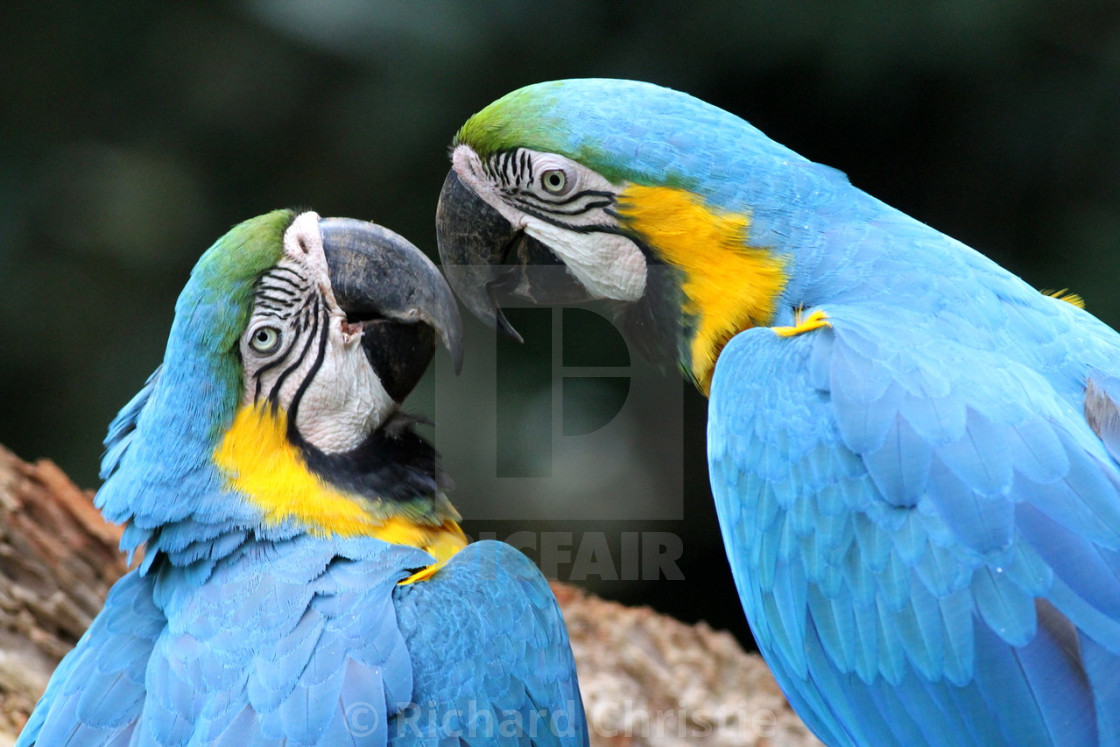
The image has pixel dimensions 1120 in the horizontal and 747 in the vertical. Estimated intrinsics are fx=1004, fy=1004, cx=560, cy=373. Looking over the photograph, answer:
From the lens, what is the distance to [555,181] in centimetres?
159

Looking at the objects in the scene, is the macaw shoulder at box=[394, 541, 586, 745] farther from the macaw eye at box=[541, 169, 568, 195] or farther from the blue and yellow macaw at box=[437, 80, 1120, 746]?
the macaw eye at box=[541, 169, 568, 195]

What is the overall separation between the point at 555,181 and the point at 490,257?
0.20 metres

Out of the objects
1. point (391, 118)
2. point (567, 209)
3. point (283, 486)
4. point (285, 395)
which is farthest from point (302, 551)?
point (391, 118)

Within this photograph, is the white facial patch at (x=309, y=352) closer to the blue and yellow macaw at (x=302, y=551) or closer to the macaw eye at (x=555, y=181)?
the blue and yellow macaw at (x=302, y=551)

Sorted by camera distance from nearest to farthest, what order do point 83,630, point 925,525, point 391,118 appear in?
point 925,525 < point 83,630 < point 391,118

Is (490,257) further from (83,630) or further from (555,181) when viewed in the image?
(83,630)

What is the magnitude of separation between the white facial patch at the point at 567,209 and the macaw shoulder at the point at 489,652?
1.55 feet

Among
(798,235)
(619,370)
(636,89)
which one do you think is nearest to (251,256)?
(636,89)

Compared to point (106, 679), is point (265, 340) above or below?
above

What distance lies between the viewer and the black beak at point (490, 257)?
170cm

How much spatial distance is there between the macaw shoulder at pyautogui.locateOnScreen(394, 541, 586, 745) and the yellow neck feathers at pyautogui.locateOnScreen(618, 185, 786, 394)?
0.49m

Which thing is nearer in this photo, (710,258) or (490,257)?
(710,258)

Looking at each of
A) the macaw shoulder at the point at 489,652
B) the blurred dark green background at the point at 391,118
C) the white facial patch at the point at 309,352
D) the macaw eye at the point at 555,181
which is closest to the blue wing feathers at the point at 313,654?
the macaw shoulder at the point at 489,652

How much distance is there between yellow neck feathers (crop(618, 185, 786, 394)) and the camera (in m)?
1.52
